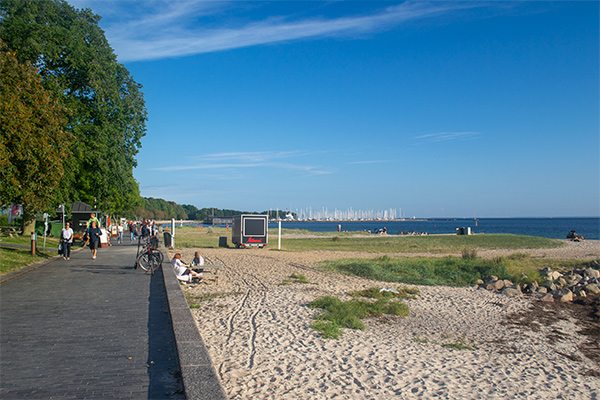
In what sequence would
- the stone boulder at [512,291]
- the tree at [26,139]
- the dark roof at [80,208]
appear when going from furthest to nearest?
the dark roof at [80,208] < the stone boulder at [512,291] < the tree at [26,139]

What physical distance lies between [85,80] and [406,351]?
983 inches

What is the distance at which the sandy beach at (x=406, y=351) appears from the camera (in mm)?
5484

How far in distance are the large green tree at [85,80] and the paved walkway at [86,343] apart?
13464mm

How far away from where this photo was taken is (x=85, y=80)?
25.8 m

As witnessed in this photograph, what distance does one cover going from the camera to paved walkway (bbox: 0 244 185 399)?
474 centimetres

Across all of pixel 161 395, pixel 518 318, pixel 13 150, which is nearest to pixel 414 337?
pixel 518 318

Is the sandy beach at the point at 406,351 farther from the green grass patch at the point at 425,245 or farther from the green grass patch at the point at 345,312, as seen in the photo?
the green grass patch at the point at 425,245

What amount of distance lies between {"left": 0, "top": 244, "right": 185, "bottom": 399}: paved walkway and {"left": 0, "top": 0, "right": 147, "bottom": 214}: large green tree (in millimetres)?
13464

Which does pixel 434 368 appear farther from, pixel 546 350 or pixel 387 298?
pixel 387 298

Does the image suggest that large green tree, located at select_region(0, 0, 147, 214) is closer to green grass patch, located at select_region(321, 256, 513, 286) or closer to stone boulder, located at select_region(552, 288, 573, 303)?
green grass patch, located at select_region(321, 256, 513, 286)

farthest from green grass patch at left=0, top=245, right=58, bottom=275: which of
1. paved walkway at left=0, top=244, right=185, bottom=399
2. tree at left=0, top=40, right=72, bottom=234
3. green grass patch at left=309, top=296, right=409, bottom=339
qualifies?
green grass patch at left=309, top=296, right=409, bottom=339

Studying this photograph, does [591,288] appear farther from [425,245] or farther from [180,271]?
[425,245]

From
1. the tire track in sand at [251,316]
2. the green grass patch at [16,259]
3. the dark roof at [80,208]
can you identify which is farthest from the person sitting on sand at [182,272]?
the dark roof at [80,208]

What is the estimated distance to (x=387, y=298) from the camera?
455 inches
